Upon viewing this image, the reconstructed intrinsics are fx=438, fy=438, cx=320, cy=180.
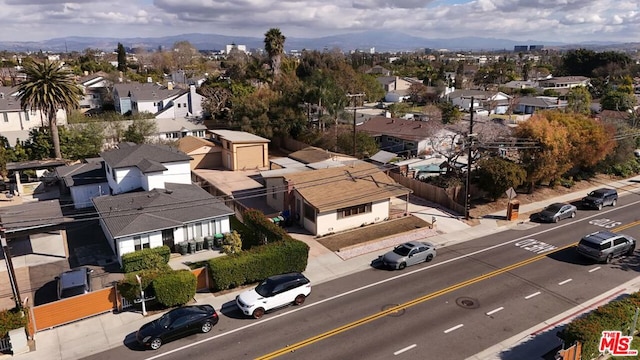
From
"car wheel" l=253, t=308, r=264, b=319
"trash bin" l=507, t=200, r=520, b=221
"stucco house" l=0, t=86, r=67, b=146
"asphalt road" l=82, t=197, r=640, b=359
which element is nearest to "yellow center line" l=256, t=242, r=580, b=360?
"asphalt road" l=82, t=197, r=640, b=359

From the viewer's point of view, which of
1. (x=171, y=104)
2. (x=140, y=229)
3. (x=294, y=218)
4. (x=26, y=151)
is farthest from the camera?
(x=171, y=104)

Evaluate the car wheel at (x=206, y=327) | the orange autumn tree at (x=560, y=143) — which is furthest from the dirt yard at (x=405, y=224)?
the car wheel at (x=206, y=327)

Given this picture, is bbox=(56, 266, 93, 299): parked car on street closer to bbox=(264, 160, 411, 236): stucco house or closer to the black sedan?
the black sedan

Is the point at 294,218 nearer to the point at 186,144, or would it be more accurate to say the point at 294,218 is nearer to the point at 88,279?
the point at 88,279

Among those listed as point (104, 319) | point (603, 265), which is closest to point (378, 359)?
point (104, 319)

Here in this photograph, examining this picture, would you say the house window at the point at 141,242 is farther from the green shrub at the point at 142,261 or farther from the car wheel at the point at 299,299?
the car wheel at the point at 299,299

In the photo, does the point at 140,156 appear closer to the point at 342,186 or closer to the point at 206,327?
the point at 342,186
